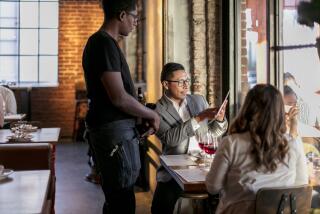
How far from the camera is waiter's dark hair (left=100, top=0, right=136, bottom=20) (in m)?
2.30

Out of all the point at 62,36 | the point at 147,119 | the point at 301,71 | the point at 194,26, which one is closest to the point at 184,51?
the point at 194,26

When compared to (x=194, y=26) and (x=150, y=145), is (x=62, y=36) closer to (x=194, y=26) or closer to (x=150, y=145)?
(x=150, y=145)

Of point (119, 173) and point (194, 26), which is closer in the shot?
point (119, 173)

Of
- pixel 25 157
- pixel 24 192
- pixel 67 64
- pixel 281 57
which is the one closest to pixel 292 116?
pixel 281 57

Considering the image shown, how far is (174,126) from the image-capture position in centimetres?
330

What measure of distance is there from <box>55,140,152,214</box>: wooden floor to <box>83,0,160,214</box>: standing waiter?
2.47 meters

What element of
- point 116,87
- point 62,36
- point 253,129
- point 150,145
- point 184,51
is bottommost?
point 150,145

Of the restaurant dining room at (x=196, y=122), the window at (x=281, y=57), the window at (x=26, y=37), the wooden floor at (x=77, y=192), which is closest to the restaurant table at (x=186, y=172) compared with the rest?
the restaurant dining room at (x=196, y=122)

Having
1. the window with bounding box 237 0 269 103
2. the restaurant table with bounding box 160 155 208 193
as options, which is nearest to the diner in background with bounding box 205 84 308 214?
the restaurant table with bounding box 160 155 208 193

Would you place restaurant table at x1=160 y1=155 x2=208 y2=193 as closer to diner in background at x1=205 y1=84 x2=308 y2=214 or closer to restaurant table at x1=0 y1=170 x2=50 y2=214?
diner in background at x1=205 y1=84 x2=308 y2=214

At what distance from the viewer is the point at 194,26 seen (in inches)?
160

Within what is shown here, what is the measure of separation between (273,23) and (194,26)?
1016 millimetres

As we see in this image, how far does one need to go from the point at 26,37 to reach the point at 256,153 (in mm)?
9150

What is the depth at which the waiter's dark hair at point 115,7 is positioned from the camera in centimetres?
230
